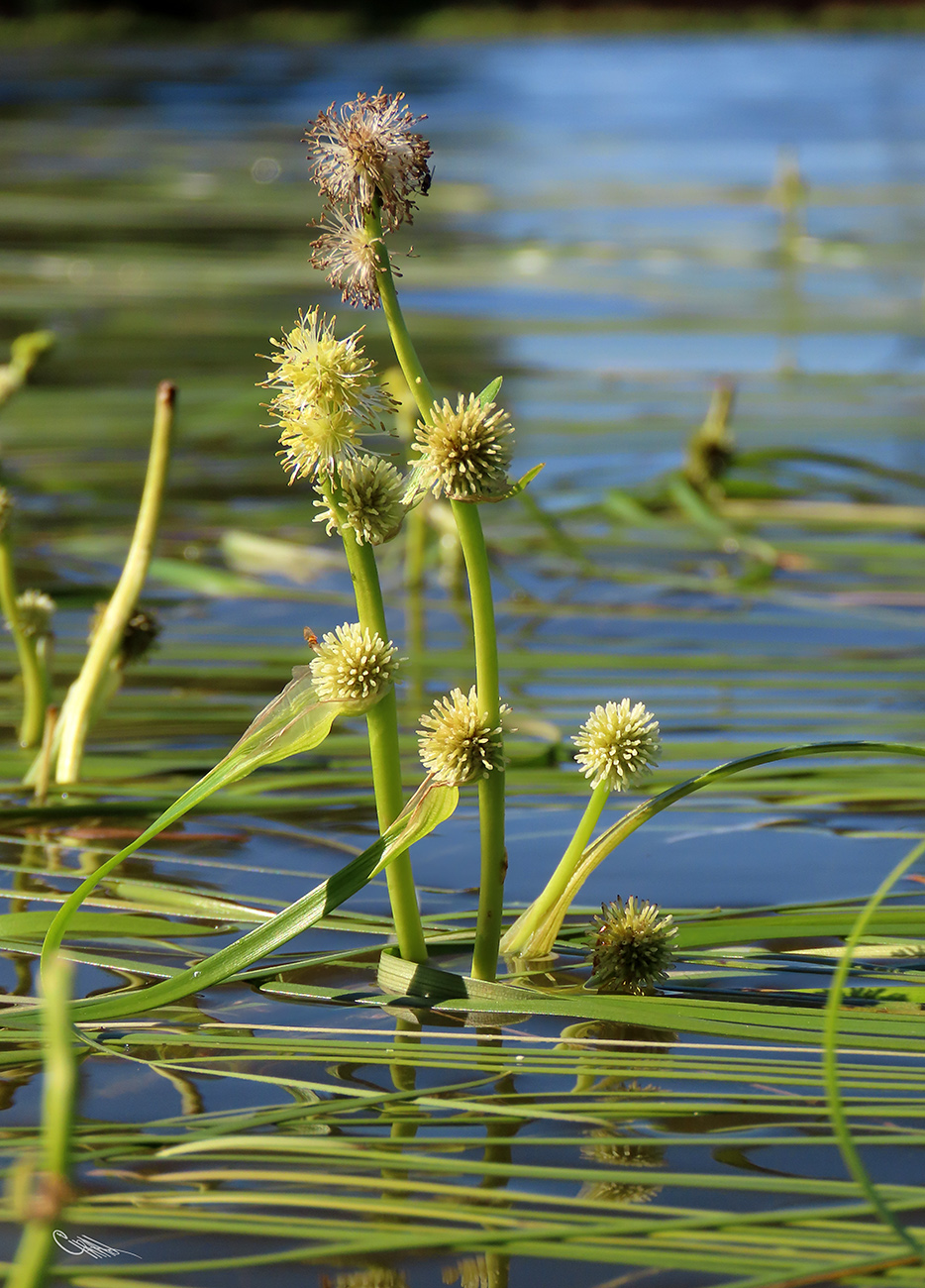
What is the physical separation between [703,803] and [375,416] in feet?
2.30

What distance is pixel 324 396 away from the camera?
80cm

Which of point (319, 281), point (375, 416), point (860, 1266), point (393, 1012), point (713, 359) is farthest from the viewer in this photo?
point (319, 281)

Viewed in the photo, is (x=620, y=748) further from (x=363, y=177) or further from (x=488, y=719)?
(x=363, y=177)

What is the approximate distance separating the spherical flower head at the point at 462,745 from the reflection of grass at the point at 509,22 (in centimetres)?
→ 2826

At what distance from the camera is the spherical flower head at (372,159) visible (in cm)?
80

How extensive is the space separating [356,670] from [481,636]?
69mm

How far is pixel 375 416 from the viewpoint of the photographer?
81 cm

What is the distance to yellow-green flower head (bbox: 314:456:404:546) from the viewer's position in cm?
82

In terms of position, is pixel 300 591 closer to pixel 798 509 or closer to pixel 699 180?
pixel 798 509

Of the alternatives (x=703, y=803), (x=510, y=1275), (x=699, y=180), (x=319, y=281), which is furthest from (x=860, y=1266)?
(x=699, y=180)

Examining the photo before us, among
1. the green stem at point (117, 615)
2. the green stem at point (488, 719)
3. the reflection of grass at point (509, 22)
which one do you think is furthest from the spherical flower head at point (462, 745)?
the reflection of grass at point (509, 22)

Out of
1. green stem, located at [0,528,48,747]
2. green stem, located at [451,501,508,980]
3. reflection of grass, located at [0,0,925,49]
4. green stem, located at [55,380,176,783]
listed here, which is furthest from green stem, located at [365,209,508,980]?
reflection of grass, located at [0,0,925,49]

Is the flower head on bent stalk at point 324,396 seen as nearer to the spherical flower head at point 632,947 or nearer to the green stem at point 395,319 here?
the green stem at point 395,319

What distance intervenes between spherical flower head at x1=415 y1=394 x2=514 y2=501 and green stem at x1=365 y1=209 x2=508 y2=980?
0.07 ft
